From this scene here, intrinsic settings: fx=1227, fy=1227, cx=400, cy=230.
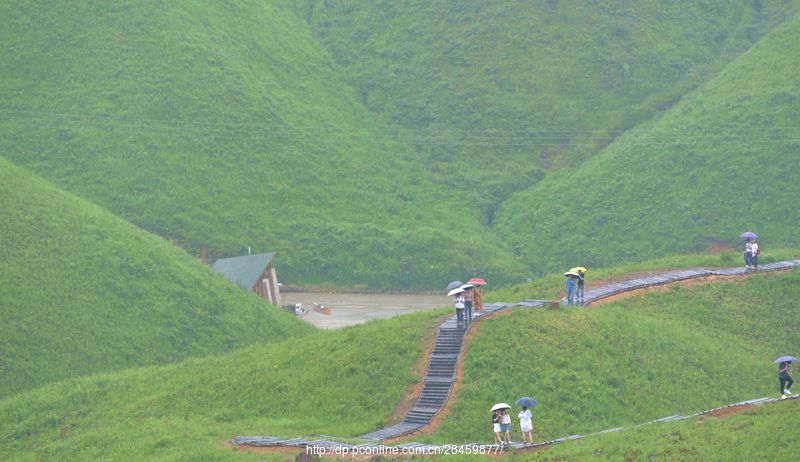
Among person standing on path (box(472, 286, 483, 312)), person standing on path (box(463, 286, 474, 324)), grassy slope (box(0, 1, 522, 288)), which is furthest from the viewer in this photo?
grassy slope (box(0, 1, 522, 288))

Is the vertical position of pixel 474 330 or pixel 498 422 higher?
pixel 474 330

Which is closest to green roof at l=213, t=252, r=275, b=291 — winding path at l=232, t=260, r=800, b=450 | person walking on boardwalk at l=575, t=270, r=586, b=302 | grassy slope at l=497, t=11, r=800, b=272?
grassy slope at l=497, t=11, r=800, b=272

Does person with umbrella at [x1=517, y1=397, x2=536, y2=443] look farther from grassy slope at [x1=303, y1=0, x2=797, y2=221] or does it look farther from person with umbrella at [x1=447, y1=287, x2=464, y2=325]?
grassy slope at [x1=303, y1=0, x2=797, y2=221]

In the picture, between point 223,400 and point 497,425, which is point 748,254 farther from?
point 223,400

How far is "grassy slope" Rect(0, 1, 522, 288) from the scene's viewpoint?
7269 cm

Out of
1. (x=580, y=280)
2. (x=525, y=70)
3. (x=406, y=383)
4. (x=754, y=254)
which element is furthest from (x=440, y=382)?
(x=525, y=70)

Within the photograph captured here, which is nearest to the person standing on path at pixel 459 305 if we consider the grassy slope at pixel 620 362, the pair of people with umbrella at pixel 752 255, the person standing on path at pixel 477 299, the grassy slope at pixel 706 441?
the grassy slope at pixel 620 362

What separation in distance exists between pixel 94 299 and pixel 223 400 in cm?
1586

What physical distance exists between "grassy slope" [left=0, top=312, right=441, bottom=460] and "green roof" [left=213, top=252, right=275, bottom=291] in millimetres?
15073

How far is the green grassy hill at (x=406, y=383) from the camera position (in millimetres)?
36344

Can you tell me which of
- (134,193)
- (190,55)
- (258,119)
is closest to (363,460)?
(134,193)

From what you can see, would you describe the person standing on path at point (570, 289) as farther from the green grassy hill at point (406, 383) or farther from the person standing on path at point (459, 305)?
the person standing on path at point (459, 305)

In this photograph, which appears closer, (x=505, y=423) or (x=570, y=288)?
(x=505, y=423)

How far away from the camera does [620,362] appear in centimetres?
3959
